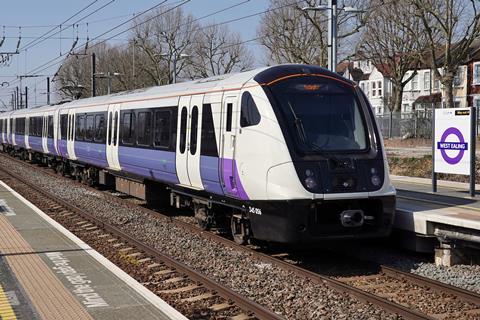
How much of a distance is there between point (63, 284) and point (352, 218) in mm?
4009

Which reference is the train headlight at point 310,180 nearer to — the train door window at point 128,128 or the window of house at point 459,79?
the train door window at point 128,128

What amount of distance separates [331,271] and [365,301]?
1.93 metres

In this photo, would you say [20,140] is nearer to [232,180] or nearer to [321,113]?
[232,180]

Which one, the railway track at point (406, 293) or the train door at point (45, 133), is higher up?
the train door at point (45, 133)

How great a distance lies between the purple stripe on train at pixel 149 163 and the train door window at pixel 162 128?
0.19 metres

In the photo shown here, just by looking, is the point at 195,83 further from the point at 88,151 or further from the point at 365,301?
the point at 88,151

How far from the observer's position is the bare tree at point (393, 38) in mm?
40906

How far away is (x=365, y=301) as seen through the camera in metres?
7.41

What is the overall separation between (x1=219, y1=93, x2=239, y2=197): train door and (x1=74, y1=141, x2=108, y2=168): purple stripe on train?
8361 mm

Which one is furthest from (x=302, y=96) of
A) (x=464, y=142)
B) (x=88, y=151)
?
(x=88, y=151)

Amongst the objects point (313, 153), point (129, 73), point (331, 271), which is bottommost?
point (331, 271)

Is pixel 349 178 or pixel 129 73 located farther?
pixel 129 73

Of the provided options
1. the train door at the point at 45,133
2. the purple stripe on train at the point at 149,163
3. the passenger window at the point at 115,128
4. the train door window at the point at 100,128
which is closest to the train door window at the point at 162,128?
the purple stripe on train at the point at 149,163

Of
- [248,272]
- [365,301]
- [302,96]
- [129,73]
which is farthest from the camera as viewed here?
[129,73]
